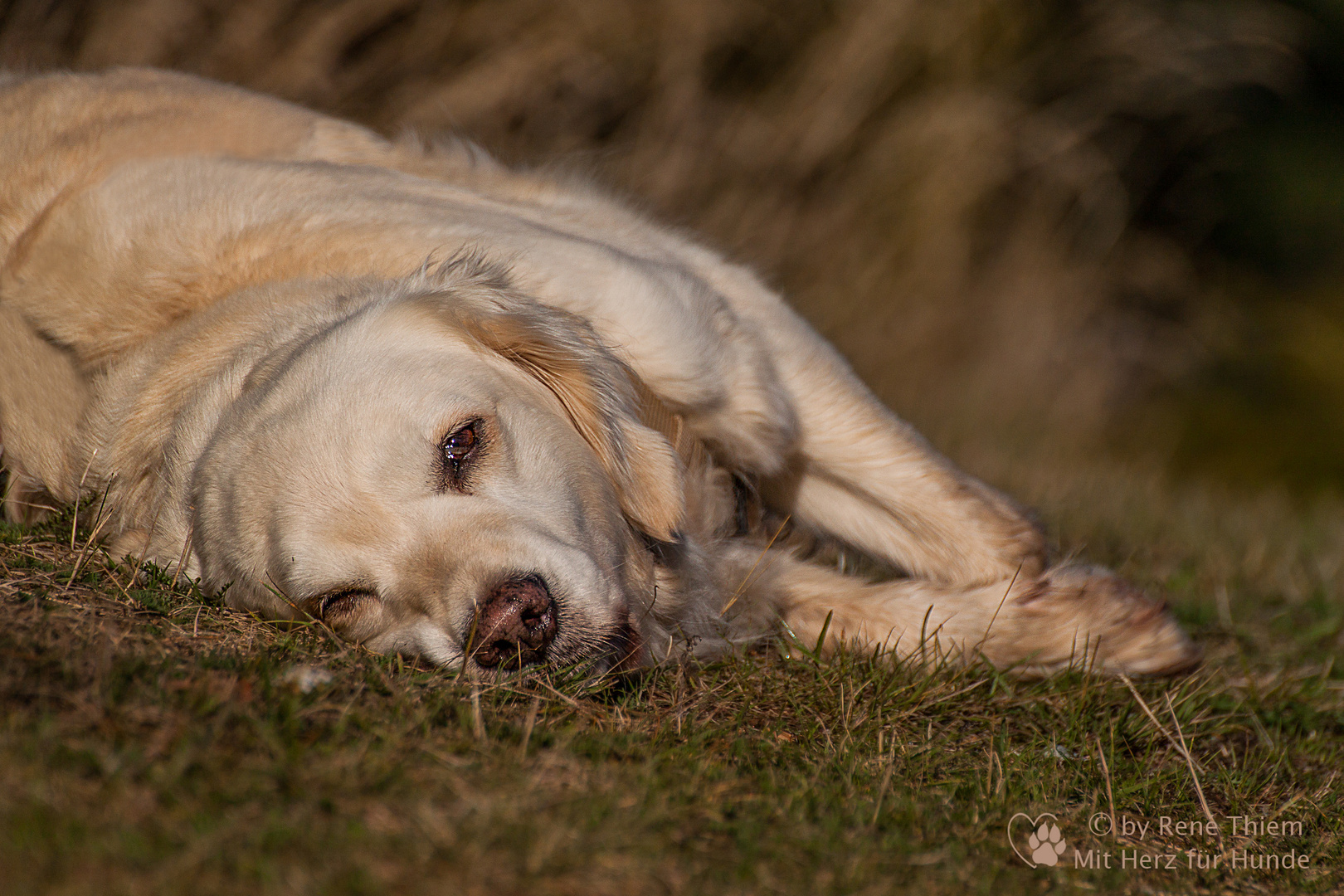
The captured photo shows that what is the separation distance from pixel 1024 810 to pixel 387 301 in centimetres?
171

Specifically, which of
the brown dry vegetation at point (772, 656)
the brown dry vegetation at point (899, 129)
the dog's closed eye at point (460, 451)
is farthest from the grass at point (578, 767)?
the brown dry vegetation at point (899, 129)

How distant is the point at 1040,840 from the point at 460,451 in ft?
4.35

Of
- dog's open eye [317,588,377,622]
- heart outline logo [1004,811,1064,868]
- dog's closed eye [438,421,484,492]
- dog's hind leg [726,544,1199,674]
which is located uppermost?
dog's closed eye [438,421,484,492]

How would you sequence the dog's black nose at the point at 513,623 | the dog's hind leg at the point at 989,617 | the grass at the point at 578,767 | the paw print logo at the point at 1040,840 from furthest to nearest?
1. the dog's hind leg at the point at 989,617
2. the dog's black nose at the point at 513,623
3. the paw print logo at the point at 1040,840
4. the grass at the point at 578,767

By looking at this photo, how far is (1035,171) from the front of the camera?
344 inches

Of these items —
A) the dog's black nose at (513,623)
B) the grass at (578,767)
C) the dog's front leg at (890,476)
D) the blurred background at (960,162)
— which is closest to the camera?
the grass at (578,767)

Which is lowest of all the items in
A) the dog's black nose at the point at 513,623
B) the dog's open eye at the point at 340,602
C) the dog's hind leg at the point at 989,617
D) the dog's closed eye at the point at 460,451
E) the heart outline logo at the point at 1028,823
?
the dog's hind leg at the point at 989,617

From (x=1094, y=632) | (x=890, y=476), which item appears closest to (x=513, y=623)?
(x=890, y=476)

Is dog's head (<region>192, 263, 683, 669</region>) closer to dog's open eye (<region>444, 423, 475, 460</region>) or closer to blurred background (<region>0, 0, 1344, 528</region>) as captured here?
dog's open eye (<region>444, 423, 475, 460</region>)

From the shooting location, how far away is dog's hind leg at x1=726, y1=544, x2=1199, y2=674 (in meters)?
2.75

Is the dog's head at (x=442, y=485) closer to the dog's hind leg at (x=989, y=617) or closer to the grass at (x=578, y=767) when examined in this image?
the grass at (x=578, y=767)

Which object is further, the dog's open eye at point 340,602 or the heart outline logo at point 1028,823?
the dog's open eye at point 340,602

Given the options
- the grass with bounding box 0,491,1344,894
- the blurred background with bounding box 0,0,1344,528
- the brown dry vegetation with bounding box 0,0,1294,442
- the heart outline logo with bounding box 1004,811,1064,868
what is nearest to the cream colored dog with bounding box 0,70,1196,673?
the grass with bounding box 0,491,1344,894

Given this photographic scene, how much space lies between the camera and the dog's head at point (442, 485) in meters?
2.07
